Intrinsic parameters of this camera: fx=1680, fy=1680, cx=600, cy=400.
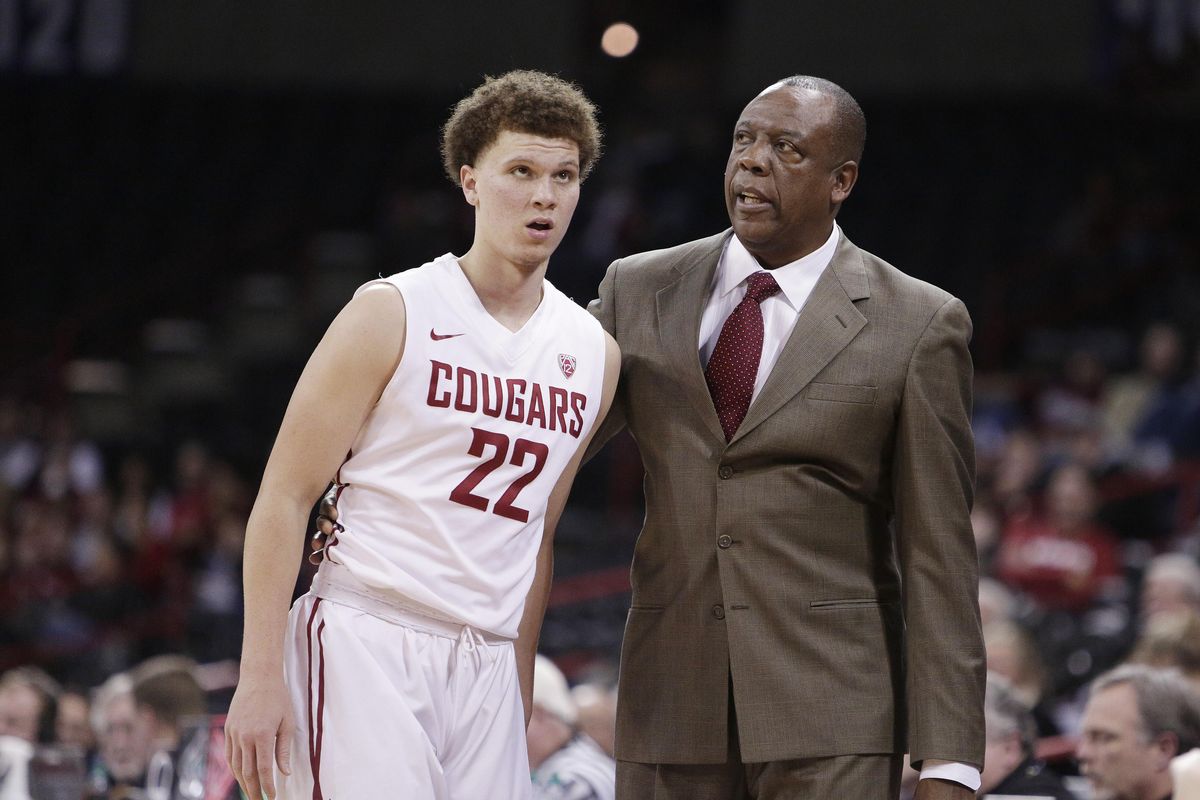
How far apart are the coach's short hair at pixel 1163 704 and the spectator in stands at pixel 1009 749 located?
0.25 meters

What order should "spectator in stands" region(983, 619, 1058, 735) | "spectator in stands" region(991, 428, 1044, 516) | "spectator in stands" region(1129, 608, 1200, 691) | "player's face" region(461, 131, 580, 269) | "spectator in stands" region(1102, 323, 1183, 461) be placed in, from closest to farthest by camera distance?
1. "player's face" region(461, 131, 580, 269)
2. "spectator in stands" region(1129, 608, 1200, 691)
3. "spectator in stands" region(983, 619, 1058, 735)
4. "spectator in stands" region(991, 428, 1044, 516)
5. "spectator in stands" region(1102, 323, 1183, 461)

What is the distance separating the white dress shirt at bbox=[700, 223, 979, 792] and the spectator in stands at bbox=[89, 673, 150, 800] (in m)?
2.43

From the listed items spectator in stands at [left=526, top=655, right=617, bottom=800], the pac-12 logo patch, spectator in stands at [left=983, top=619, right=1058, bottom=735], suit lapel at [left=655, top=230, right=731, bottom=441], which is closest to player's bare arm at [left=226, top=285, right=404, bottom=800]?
the pac-12 logo patch

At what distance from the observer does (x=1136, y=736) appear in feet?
14.5

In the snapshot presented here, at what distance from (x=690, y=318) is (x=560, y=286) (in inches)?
353

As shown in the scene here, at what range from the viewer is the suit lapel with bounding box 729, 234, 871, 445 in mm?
3092

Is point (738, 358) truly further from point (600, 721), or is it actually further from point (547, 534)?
point (600, 721)

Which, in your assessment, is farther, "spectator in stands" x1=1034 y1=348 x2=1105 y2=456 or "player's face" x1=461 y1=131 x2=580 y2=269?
"spectator in stands" x1=1034 y1=348 x2=1105 y2=456

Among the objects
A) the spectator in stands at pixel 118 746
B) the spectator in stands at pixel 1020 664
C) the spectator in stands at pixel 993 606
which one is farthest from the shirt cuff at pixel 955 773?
the spectator in stands at pixel 993 606

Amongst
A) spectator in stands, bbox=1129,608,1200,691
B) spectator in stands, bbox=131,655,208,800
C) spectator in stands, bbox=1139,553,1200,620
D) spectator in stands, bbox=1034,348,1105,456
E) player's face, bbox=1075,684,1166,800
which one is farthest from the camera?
spectator in stands, bbox=1034,348,1105,456

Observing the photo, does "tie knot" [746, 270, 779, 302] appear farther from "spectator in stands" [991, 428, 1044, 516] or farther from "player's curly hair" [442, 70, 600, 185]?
"spectator in stands" [991, 428, 1044, 516]

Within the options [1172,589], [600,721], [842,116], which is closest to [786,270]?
[842,116]

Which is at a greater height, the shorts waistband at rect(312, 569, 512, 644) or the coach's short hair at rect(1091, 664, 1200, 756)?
the shorts waistband at rect(312, 569, 512, 644)

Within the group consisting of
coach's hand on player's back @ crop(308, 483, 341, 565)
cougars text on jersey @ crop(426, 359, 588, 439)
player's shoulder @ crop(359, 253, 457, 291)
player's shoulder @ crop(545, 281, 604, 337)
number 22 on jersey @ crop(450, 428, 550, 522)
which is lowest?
coach's hand on player's back @ crop(308, 483, 341, 565)
